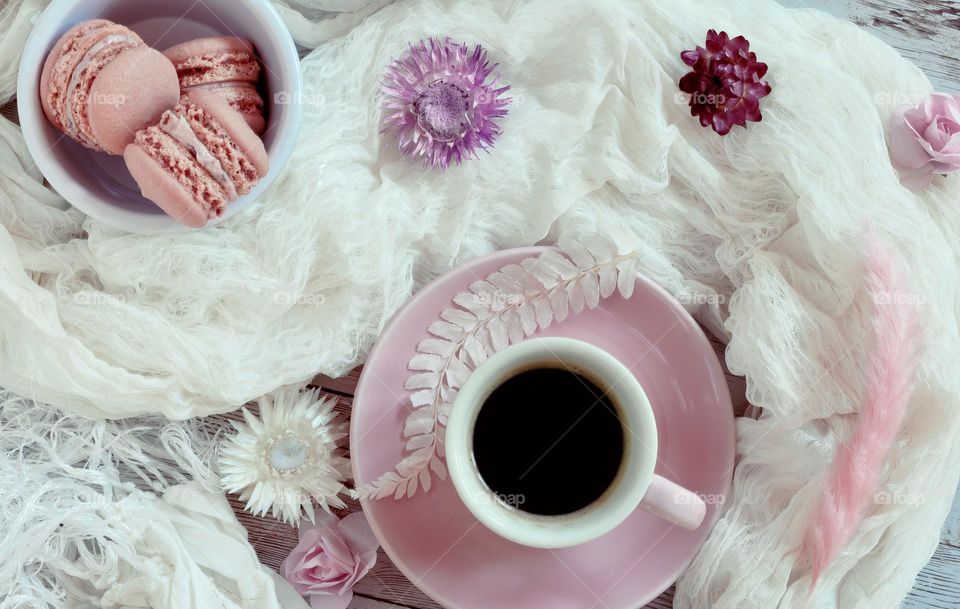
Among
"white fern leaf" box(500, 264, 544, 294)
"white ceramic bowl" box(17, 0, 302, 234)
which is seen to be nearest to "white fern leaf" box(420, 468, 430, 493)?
"white fern leaf" box(500, 264, 544, 294)

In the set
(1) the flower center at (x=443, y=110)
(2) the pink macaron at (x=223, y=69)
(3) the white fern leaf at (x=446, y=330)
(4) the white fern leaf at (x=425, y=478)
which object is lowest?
(4) the white fern leaf at (x=425, y=478)

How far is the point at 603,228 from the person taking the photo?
941mm

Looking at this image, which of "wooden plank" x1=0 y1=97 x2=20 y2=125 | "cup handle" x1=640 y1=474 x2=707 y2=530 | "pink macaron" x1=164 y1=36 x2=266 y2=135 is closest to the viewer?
"cup handle" x1=640 y1=474 x2=707 y2=530

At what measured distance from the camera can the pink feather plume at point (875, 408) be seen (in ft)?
2.87

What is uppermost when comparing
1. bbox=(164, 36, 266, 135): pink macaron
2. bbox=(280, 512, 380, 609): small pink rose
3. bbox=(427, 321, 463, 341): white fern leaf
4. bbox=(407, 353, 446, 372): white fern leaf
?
bbox=(164, 36, 266, 135): pink macaron

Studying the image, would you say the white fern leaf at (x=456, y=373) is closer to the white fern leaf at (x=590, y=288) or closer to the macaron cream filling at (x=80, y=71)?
the white fern leaf at (x=590, y=288)

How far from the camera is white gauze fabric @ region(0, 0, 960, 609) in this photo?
0.91 m

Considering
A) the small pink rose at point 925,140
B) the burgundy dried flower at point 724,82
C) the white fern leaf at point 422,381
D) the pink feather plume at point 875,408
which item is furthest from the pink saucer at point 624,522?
the small pink rose at point 925,140

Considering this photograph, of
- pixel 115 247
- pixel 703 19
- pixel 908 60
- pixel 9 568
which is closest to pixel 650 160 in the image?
pixel 703 19

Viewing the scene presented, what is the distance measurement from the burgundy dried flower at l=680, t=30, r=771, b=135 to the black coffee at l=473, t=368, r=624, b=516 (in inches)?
13.9

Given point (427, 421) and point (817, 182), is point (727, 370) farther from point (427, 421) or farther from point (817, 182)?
point (427, 421)

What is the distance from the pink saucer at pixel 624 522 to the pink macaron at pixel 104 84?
34cm

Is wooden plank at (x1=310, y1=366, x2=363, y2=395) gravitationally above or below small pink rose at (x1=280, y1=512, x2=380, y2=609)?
above

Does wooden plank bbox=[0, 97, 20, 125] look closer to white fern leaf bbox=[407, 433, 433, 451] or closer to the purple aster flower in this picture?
the purple aster flower
